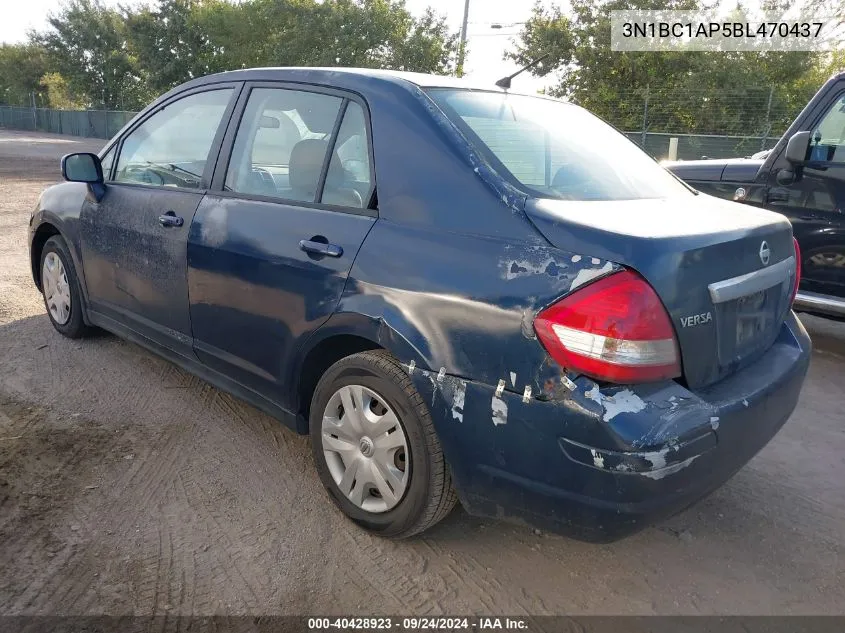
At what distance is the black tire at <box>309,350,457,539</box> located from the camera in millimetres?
2402

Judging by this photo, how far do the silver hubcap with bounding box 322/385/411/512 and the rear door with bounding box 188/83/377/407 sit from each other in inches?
12.9

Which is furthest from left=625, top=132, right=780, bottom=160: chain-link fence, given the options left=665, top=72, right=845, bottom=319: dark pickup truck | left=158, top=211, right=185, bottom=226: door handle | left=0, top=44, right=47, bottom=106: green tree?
left=0, top=44, right=47, bottom=106: green tree

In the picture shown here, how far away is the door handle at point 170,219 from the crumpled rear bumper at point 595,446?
5.43 ft

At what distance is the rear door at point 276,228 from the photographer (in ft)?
8.79

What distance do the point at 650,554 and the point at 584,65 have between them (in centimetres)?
2768

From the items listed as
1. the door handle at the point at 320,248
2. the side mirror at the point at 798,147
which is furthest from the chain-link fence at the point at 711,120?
the door handle at the point at 320,248

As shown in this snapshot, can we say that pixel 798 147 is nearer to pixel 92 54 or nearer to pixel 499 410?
pixel 499 410

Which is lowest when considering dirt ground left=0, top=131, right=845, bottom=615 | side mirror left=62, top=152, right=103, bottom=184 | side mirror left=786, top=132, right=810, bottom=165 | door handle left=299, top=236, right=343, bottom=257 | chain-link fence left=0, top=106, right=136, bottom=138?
dirt ground left=0, top=131, right=845, bottom=615

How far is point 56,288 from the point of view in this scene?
4742 mm

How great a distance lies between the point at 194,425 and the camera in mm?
3623

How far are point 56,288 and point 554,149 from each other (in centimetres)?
361

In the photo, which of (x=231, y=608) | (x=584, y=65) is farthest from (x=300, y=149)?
(x=584, y=65)

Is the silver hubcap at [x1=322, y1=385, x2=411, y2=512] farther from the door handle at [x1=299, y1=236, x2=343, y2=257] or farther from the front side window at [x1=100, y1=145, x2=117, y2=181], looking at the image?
the front side window at [x1=100, y1=145, x2=117, y2=181]

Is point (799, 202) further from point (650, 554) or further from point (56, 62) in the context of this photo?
point (56, 62)
